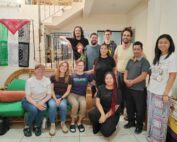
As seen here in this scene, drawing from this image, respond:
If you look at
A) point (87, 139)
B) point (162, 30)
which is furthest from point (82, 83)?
point (162, 30)

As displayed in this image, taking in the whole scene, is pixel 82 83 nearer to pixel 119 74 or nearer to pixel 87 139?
pixel 119 74

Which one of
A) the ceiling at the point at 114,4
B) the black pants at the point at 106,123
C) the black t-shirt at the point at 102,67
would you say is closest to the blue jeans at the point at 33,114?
the black pants at the point at 106,123

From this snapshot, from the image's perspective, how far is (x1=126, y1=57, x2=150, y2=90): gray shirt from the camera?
9.33 feet

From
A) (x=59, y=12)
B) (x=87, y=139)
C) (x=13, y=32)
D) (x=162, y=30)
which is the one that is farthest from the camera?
(x=59, y=12)

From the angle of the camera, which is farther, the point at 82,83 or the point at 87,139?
the point at 82,83

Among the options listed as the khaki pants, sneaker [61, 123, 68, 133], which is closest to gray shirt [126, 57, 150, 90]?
the khaki pants

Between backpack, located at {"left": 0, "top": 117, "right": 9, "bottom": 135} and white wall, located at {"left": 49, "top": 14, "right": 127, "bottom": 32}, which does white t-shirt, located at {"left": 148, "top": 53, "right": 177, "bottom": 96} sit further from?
white wall, located at {"left": 49, "top": 14, "right": 127, "bottom": 32}

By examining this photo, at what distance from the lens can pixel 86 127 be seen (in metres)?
3.17

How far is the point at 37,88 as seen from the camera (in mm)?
2918

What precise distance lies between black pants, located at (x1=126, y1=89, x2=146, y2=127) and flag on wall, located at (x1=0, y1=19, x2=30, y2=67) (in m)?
2.21

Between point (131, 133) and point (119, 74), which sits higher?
point (119, 74)

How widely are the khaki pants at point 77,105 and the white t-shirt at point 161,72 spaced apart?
3.48ft

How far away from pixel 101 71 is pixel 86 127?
93cm

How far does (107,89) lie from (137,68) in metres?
0.53
